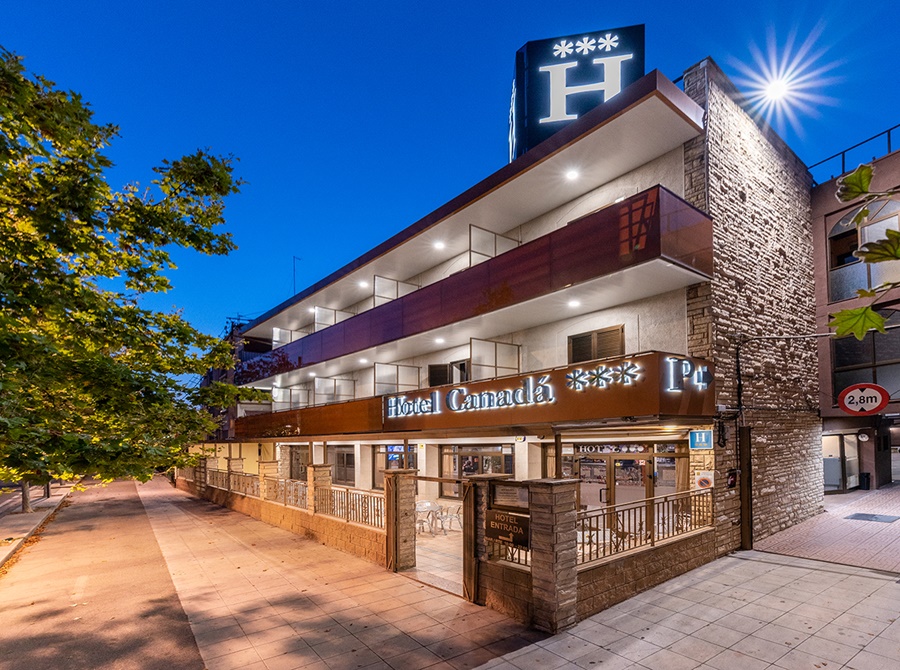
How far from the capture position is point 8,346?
545cm

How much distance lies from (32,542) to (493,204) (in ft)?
56.4

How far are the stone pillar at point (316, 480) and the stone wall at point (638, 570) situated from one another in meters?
8.52

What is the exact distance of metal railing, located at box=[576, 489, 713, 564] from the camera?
368 inches

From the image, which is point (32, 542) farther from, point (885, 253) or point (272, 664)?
point (885, 253)

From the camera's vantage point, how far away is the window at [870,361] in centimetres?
1553

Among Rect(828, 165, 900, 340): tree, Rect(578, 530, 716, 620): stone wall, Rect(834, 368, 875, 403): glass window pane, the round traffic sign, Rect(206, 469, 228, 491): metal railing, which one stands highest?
Rect(828, 165, 900, 340): tree

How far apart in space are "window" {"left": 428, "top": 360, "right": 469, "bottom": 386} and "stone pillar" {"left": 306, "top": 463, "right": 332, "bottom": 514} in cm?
559

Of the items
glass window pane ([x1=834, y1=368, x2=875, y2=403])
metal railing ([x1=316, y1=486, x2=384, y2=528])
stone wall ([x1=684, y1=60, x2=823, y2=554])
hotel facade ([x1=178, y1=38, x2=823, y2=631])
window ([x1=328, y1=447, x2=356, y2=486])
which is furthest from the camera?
window ([x1=328, y1=447, x2=356, y2=486])

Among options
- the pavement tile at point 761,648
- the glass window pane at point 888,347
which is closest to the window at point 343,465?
the pavement tile at point 761,648

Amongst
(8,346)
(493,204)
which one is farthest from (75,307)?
(493,204)

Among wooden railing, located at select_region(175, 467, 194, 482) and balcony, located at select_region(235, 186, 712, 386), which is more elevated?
balcony, located at select_region(235, 186, 712, 386)

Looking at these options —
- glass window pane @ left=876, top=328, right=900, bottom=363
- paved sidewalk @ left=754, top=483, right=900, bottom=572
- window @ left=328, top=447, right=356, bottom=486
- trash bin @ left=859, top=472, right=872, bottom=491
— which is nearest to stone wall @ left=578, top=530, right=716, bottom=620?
paved sidewalk @ left=754, top=483, right=900, bottom=572

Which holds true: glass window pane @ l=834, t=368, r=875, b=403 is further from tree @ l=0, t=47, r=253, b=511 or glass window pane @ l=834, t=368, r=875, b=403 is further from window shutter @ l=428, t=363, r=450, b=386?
tree @ l=0, t=47, r=253, b=511

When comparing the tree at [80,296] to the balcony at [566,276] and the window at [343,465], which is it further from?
the window at [343,465]
